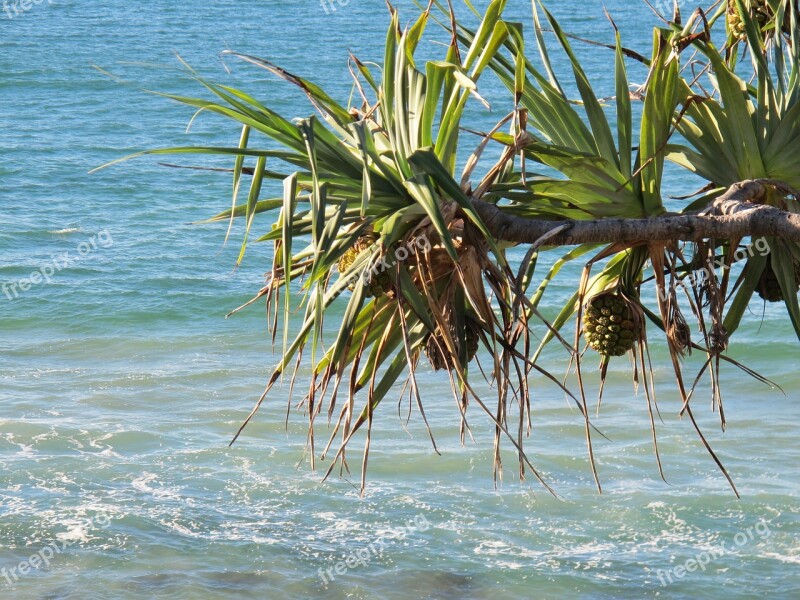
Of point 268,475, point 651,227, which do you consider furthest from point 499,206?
point 268,475

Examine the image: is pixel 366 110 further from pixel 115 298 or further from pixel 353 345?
pixel 115 298

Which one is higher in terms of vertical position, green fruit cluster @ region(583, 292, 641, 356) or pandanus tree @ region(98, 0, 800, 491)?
pandanus tree @ region(98, 0, 800, 491)

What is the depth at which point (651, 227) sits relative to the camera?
257cm

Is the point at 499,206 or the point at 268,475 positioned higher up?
the point at 499,206

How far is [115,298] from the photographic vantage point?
568 inches

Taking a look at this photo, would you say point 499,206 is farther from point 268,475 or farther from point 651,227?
point 268,475

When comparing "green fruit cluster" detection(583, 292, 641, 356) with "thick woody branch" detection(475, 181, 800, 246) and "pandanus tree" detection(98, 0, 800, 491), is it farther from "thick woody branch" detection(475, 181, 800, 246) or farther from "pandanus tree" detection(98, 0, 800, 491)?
"thick woody branch" detection(475, 181, 800, 246)

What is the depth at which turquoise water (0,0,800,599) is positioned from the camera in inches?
281

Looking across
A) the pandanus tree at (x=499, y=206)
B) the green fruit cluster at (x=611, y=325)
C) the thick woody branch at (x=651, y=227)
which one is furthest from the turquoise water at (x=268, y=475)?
the green fruit cluster at (x=611, y=325)

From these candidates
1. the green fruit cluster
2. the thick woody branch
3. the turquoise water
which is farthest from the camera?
the turquoise water

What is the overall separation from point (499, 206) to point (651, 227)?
14.7 inches

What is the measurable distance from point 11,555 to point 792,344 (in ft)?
29.7

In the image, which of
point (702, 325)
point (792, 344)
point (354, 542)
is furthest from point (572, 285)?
point (702, 325)

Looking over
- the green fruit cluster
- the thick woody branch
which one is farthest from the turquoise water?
the green fruit cluster
